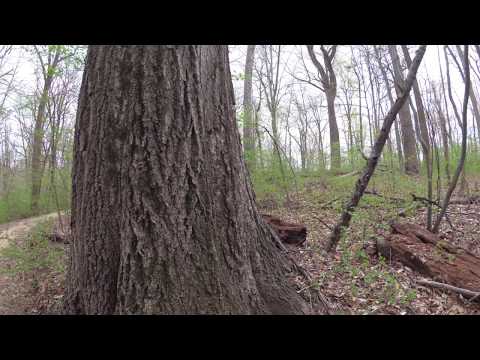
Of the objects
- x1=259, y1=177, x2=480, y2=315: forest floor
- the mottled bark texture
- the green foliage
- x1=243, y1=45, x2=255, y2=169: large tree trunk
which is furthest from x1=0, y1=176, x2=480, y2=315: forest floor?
the green foliage

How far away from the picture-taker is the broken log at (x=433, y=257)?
3.20 meters

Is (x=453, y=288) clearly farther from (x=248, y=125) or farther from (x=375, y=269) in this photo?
(x=248, y=125)

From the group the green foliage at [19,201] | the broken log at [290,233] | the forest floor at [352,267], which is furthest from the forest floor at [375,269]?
the green foliage at [19,201]

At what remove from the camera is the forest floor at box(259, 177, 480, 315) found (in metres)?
2.83

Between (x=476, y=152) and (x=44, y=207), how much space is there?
1286cm

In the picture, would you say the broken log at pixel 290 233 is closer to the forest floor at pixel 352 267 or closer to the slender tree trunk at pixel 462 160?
the forest floor at pixel 352 267

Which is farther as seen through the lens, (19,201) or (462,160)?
(19,201)

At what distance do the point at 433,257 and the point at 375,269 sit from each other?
0.73 metres

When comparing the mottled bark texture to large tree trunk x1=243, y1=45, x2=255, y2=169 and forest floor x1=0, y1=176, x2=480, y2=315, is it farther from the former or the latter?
large tree trunk x1=243, y1=45, x2=255, y2=169

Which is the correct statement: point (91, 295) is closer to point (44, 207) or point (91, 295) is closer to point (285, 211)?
point (285, 211)

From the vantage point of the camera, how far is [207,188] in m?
2.20

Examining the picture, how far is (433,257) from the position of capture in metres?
3.51

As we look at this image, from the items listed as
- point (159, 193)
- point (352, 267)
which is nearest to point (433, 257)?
point (352, 267)
